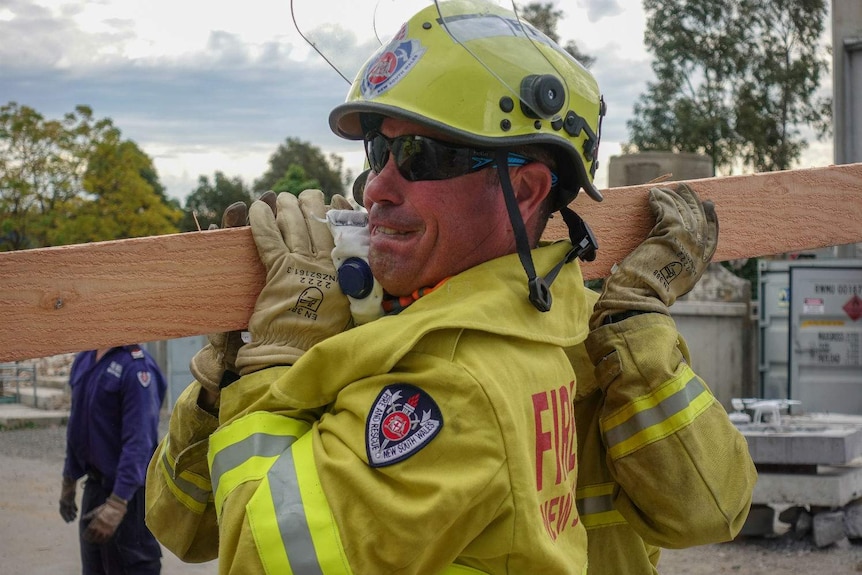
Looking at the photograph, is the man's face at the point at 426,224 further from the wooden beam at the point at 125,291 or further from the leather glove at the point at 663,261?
the leather glove at the point at 663,261

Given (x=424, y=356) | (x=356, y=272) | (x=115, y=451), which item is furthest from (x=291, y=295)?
(x=115, y=451)

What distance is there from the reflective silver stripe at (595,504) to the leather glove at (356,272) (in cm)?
73

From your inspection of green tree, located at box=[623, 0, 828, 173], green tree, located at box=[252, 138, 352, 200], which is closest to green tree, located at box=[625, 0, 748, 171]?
green tree, located at box=[623, 0, 828, 173]

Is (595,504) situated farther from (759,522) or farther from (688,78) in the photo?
(688,78)

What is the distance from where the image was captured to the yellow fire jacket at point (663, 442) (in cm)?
216

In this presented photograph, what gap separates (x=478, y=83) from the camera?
6.29 ft

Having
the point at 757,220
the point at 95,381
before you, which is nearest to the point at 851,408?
the point at 95,381

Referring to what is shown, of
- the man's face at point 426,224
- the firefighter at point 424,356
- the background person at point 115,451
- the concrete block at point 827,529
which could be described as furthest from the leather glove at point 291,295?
the concrete block at point 827,529

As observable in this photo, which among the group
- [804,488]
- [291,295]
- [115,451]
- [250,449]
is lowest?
[804,488]

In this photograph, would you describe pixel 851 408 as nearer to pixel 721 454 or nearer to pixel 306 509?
pixel 721 454

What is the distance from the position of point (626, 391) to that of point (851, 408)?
10.1 m

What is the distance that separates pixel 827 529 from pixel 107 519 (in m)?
5.46

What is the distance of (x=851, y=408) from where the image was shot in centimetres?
1129

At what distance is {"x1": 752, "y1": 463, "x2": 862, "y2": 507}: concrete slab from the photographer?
26.0ft
